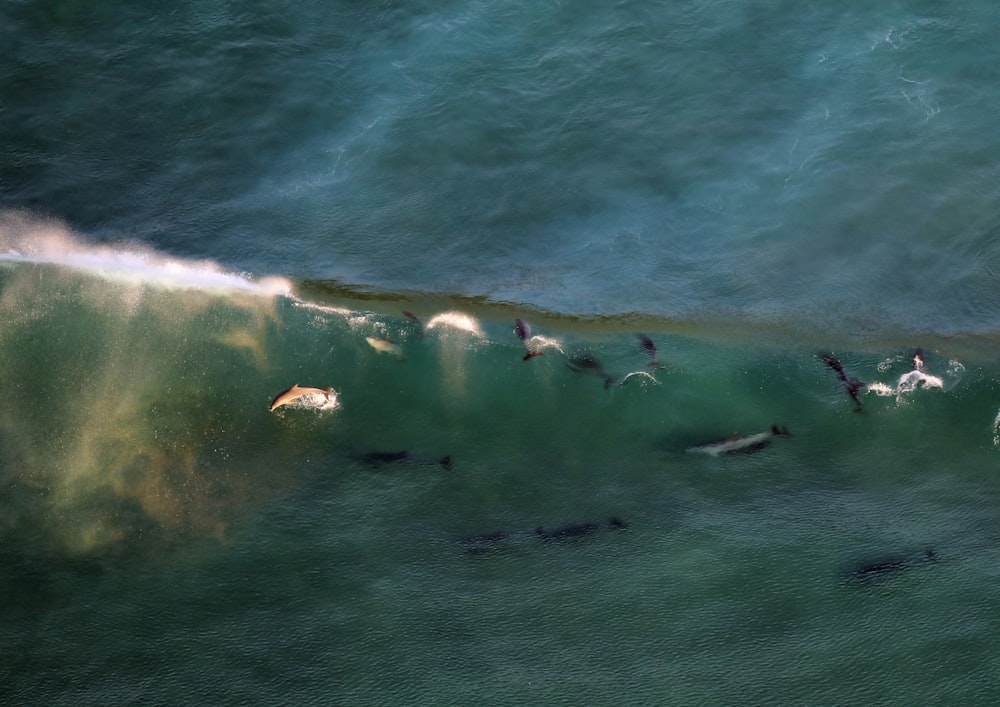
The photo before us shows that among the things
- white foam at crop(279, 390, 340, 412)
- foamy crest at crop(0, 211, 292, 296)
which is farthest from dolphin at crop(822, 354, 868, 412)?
foamy crest at crop(0, 211, 292, 296)

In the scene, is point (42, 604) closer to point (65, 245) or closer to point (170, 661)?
point (170, 661)

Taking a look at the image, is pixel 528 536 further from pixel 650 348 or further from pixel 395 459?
pixel 650 348

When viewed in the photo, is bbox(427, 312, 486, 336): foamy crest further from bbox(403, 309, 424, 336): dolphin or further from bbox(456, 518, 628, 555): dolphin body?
bbox(456, 518, 628, 555): dolphin body

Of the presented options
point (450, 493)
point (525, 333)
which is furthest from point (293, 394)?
point (525, 333)

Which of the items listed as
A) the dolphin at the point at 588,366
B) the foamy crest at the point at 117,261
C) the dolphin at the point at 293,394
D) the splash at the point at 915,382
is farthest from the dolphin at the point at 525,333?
the splash at the point at 915,382

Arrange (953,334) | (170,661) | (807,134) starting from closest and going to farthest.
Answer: (170,661), (953,334), (807,134)

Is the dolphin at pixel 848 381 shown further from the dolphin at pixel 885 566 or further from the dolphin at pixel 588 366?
the dolphin at pixel 588 366

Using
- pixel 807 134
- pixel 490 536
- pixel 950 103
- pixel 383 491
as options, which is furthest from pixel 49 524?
pixel 950 103
